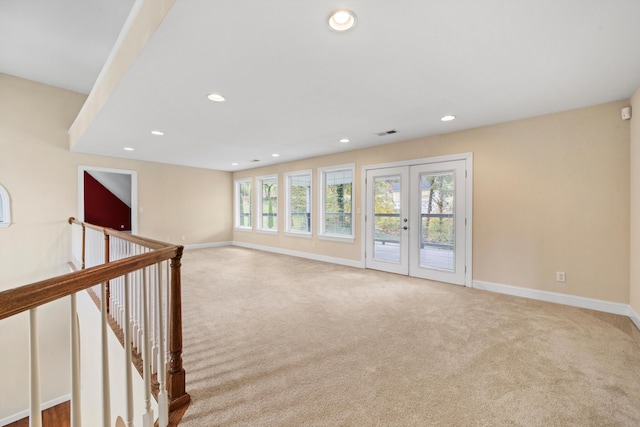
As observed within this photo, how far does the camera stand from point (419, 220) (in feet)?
14.8

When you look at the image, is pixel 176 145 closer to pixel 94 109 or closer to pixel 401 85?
pixel 94 109

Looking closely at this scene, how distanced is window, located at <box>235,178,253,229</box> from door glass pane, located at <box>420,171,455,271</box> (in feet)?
17.5

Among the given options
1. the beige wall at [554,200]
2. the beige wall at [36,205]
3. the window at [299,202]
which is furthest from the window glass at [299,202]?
the beige wall at [36,205]

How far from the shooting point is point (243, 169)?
812 centimetres

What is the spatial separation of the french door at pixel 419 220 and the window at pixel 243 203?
14.2 feet

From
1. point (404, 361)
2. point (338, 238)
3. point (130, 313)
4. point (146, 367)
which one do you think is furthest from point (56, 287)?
point (338, 238)

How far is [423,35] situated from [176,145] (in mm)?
4667

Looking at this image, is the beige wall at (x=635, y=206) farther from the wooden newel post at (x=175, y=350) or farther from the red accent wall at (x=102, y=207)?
the red accent wall at (x=102, y=207)

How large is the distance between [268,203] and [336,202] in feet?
8.19

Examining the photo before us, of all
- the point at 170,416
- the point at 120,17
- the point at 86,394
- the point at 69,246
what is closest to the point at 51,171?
the point at 69,246

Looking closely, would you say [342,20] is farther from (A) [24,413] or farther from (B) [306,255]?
(A) [24,413]

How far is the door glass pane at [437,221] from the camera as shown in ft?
13.9

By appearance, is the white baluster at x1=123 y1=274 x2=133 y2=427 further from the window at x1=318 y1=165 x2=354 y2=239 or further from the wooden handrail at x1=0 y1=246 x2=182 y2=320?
the window at x1=318 y1=165 x2=354 y2=239

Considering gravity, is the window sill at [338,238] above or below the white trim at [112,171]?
below
